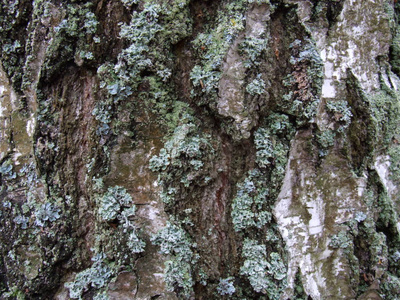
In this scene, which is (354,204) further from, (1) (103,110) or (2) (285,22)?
(1) (103,110)

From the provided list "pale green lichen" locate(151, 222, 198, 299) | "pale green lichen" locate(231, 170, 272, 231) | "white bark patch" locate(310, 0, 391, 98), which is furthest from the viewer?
"white bark patch" locate(310, 0, 391, 98)

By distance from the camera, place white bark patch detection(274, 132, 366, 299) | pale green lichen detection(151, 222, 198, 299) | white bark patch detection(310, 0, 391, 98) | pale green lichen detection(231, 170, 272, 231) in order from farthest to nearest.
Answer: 1. white bark patch detection(310, 0, 391, 98)
2. white bark patch detection(274, 132, 366, 299)
3. pale green lichen detection(231, 170, 272, 231)
4. pale green lichen detection(151, 222, 198, 299)

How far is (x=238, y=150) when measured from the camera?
1.47m

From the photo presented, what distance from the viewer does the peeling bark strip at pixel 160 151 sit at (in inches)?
53.6

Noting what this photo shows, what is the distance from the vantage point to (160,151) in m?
1.38

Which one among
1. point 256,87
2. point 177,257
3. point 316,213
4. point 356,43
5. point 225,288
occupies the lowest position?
point 225,288

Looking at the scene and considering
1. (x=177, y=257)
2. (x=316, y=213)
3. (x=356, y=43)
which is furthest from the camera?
(x=356, y=43)

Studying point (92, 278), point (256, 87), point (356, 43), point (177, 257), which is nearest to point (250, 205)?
point (177, 257)

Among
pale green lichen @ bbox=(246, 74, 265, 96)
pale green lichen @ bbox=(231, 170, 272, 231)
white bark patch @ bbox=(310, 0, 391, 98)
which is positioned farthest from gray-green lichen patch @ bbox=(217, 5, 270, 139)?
white bark patch @ bbox=(310, 0, 391, 98)

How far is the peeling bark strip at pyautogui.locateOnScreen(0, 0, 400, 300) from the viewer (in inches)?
53.6

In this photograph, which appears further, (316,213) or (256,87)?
(316,213)

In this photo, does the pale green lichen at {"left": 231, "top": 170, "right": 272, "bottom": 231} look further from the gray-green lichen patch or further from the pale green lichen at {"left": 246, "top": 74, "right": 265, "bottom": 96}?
the pale green lichen at {"left": 246, "top": 74, "right": 265, "bottom": 96}

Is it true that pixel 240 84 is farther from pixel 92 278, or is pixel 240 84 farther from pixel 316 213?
pixel 92 278

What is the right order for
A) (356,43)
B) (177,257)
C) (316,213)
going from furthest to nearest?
(356,43) → (316,213) → (177,257)
